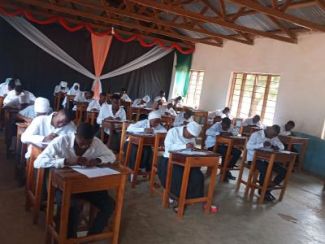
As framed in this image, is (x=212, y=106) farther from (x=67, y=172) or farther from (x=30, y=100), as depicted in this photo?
(x=67, y=172)

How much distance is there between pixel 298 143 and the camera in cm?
653

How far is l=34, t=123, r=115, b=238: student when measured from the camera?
2371 millimetres

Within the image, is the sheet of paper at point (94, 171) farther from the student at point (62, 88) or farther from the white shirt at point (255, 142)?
the student at point (62, 88)

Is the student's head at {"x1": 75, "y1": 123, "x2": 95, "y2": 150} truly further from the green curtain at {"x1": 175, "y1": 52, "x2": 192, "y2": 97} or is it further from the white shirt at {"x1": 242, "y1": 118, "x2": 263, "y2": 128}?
the green curtain at {"x1": 175, "y1": 52, "x2": 192, "y2": 97}

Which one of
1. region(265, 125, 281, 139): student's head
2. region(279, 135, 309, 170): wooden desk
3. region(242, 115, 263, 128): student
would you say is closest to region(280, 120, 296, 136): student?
region(279, 135, 309, 170): wooden desk

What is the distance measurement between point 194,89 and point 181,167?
7677 millimetres

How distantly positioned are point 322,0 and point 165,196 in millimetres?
4099

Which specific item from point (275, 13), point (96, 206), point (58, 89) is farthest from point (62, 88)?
point (96, 206)

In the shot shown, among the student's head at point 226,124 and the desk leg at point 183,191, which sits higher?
the student's head at point 226,124

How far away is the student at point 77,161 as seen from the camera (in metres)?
2.37

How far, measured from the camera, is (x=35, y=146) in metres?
2.74

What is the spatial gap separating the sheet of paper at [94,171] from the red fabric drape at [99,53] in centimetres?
844

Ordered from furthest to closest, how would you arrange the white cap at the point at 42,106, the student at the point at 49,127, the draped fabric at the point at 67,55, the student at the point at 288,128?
the draped fabric at the point at 67,55 → the student at the point at 288,128 → the white cap at the point at 42,106 → the student at the point at 49,127

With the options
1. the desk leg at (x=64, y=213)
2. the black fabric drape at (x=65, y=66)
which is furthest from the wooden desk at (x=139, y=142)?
the black fabric drape at (x=65, y=66)
